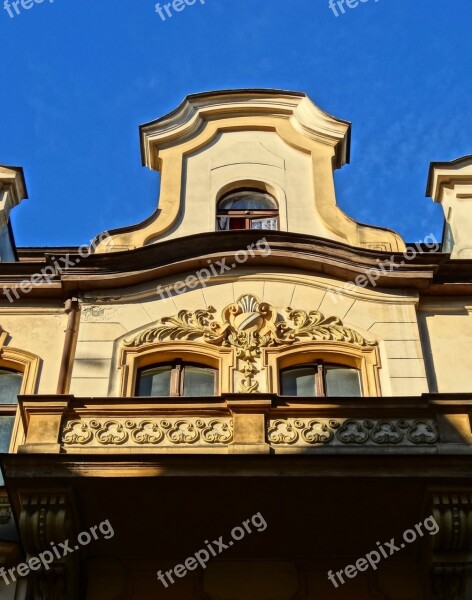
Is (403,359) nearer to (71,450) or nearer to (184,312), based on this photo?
(184,312)

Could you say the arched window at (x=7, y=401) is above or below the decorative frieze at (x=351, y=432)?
above

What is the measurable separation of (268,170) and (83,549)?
712cm

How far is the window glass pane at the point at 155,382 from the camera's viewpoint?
43.0 feet

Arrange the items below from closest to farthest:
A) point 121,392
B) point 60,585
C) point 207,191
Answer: point 60,585 < point 121,392 < point 207,191

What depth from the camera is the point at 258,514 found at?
11.1 metres

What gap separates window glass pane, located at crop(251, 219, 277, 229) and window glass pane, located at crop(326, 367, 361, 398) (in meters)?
3.03

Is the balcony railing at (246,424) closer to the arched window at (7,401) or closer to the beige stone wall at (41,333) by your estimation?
the arched window at (7,401)

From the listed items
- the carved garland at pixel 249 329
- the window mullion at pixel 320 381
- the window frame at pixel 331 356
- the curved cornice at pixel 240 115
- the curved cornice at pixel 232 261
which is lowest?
the window mullion at pixel 320 381

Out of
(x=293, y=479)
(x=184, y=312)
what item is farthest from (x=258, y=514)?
(x=184, y=312)

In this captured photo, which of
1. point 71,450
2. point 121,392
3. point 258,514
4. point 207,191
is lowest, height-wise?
point 258,514

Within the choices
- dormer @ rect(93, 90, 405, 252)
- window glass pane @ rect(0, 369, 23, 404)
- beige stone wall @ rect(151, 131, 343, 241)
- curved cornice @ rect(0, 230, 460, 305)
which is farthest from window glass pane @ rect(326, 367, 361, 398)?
window glass pane @ rect(0, 369, 23, 404)

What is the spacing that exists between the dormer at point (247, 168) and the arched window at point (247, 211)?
0.01 m

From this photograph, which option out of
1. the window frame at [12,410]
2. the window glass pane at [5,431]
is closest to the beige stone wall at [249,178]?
the window frame at [12,410]

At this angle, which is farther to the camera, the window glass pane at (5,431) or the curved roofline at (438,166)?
the curved roofline at (438,166)
